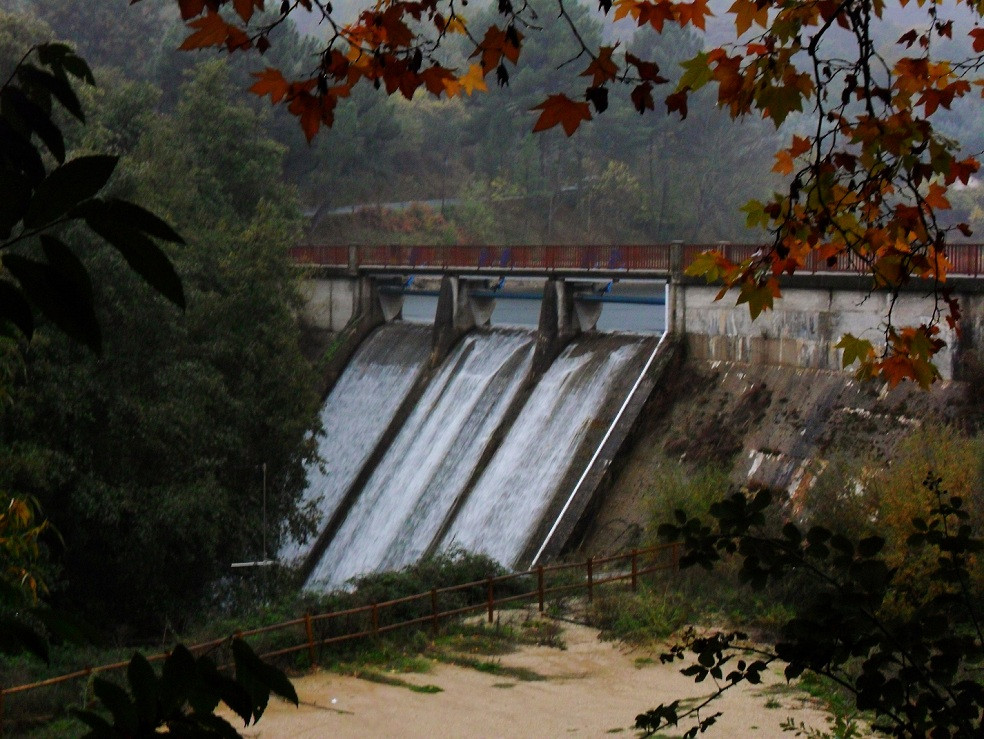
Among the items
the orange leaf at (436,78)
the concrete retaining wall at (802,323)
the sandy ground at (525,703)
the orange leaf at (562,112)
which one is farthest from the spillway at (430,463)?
the orange leaf at (562,112)

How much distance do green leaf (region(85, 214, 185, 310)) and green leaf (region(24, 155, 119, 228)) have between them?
3 cm

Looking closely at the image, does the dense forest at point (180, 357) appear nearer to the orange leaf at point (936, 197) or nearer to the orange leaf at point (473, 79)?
the orange leaf at point (473, 79)

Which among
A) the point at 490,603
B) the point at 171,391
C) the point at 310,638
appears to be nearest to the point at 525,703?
the point at 310,638

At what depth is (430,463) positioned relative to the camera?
22.3 m

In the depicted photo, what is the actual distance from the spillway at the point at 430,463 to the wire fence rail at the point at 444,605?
5324 mm

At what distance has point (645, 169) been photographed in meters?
53.2

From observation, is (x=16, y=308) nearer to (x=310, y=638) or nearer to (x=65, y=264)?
(x=65, y=264)

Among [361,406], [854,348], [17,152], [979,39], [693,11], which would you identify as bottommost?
[361,406]

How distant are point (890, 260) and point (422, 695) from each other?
783 cm

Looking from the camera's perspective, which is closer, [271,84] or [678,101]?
[271,84]

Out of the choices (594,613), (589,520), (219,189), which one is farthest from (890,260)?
(219,189)

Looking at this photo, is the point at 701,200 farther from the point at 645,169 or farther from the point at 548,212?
the point at 548,212

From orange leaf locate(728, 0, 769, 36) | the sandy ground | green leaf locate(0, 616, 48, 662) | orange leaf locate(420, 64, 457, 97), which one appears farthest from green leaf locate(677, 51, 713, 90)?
the sandy ground

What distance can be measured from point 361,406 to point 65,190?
955 inches
